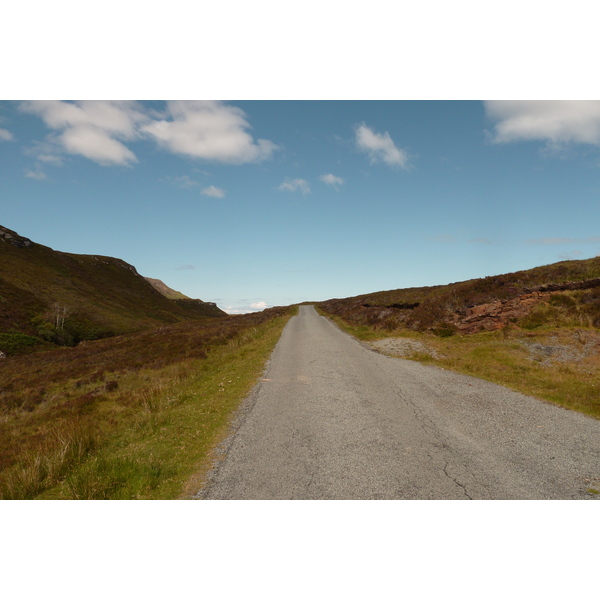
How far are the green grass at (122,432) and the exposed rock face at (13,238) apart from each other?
10141cm

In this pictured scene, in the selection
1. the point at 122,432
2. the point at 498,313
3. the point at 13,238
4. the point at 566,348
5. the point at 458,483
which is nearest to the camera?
the point at 458,483

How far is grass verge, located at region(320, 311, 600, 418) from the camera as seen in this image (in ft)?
33.1

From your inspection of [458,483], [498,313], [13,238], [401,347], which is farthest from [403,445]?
[13,238]

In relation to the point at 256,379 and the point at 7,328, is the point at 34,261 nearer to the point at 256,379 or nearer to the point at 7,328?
the point at 7,328

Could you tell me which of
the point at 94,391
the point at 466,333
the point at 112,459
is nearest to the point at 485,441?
the point at 112,459

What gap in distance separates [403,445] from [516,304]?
61.5 ft

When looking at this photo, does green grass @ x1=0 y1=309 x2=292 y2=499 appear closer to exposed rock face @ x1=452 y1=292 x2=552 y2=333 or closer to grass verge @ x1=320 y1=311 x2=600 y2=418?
grass verge @ x1=320 y1=311 x2=600 y2=418

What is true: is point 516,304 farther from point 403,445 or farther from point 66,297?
point 66,297

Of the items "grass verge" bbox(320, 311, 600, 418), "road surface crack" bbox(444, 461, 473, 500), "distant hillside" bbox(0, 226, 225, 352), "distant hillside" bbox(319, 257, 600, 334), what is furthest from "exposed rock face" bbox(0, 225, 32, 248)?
"road surface crack" bbox(444, 461, 473, 500)

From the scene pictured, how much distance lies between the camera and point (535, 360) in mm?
→ 13812

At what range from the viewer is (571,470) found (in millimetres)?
5559

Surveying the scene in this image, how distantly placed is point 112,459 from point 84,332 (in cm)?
6751

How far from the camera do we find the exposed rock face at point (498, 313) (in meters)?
19.5

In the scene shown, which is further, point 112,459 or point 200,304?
point 200,304
